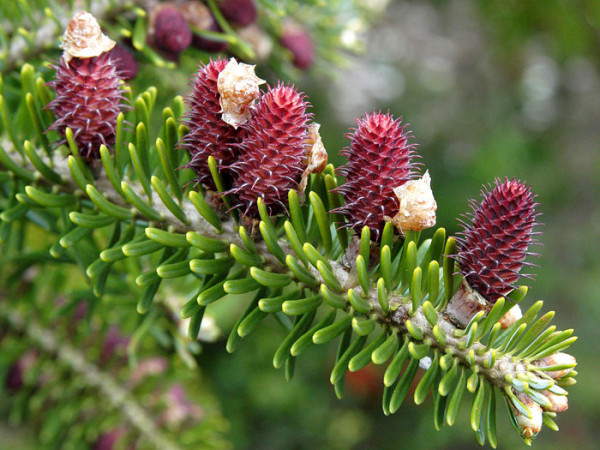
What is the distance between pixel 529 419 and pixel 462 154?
287cm

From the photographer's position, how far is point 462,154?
3.51 metres

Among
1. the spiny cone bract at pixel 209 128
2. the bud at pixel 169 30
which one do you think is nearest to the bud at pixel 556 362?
the spiny cone bract at pixel 209 128

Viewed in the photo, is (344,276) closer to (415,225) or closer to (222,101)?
(415,225)

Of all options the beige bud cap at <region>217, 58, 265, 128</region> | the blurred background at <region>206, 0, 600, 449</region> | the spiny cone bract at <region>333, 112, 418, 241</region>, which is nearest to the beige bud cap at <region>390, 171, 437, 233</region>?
the spiny cone bract at <region>333, 112, 418, 241</region>

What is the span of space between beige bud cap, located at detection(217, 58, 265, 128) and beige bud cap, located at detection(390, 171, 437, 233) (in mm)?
259

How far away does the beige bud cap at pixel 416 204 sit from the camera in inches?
32.7

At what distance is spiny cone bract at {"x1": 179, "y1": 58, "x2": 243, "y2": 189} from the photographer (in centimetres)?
87

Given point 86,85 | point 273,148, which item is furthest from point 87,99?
point 273,148

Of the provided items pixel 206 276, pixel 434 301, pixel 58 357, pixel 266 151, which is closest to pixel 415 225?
pixel 434 301

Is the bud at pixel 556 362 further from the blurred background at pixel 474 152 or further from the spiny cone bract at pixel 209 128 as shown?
the blurred background at pixel 474 152

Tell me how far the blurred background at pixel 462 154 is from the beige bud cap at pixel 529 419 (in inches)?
38.0

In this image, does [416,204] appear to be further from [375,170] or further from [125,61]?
[125,61]

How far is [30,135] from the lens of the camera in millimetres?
1161

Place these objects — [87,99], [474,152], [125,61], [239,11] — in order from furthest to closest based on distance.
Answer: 1. [474,152]
2. [239,11]
3. [125,61]
4. [87,99]
